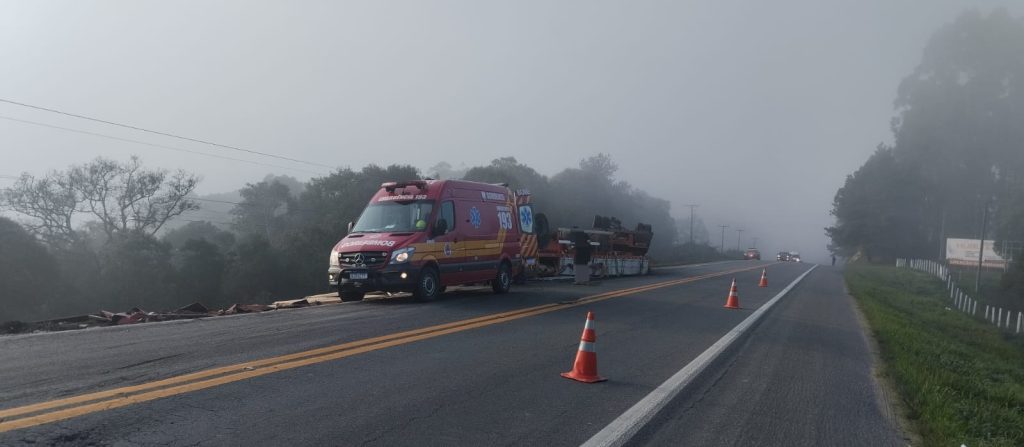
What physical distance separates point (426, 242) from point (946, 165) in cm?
9196

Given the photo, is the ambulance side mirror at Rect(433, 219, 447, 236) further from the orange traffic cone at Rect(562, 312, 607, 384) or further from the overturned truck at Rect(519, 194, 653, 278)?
the orange traffic cone at Rect(562, 312, 607, 384)

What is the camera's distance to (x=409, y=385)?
6.69 metres

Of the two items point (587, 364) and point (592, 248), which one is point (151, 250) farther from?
point (587, 364)

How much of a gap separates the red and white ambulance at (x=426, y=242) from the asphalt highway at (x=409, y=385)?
8.11ft

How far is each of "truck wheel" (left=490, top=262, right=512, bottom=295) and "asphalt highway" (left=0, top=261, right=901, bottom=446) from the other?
5341 mm

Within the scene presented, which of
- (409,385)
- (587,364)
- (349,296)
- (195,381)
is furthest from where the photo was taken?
(349,296)

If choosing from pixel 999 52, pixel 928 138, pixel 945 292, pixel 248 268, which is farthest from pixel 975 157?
pixel 248 268

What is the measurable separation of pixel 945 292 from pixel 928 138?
55083 millimetres

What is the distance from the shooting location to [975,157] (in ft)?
283

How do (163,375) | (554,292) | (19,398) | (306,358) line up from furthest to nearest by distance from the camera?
(554,292) < (306,358) < (163,375) < (19,398)

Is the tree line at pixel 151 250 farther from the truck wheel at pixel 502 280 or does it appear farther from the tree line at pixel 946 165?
the tree line at pixel 946 165

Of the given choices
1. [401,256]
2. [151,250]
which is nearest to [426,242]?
[401,256]

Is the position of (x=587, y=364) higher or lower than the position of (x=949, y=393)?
higher

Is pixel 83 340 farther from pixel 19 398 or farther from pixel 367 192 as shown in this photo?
pixel 367 192
